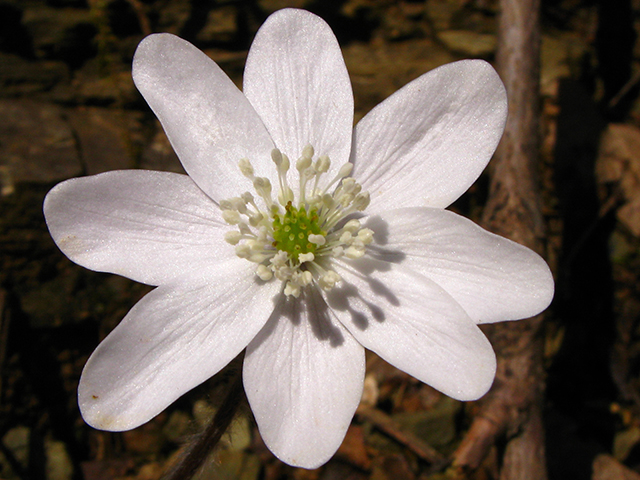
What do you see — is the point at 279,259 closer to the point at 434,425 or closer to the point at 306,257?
the point at 306,257

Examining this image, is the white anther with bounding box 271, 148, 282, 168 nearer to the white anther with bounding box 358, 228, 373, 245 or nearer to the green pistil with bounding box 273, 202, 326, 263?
the green pistil with bounding box 273, 202, 326, 263

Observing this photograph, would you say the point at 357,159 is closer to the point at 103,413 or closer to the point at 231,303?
the point at 231,303

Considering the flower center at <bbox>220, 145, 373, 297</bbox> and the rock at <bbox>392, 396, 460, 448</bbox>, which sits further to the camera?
the rock at <bbox>392, 396, 460, 448</bbox>

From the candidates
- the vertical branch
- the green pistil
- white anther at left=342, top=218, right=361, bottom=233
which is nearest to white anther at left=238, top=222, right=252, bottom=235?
the green pistil

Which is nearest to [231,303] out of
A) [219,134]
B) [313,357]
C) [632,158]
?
[313,357]

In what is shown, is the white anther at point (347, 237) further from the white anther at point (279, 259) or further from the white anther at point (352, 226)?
the white anther at point (279, 259)

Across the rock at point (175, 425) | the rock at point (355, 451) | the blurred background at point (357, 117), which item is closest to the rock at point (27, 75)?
the blurred background at point (357, 117)
